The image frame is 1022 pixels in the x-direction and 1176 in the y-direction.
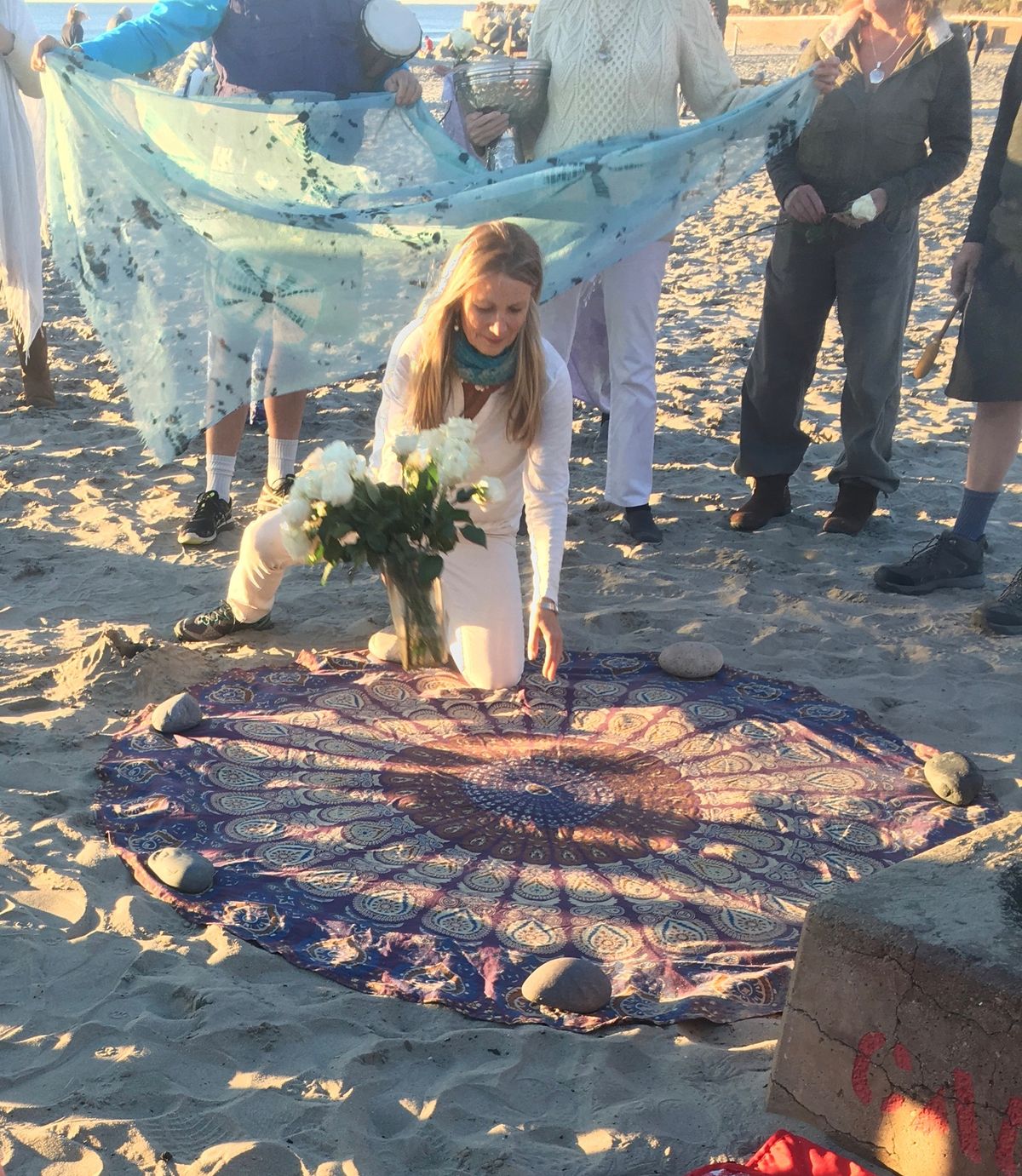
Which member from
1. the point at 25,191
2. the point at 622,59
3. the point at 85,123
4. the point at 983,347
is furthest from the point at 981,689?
the point at 25,191

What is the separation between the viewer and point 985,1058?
6.93ft

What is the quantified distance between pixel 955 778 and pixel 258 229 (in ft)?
9.88

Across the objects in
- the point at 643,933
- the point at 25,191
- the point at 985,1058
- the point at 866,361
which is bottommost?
the point at 643,933

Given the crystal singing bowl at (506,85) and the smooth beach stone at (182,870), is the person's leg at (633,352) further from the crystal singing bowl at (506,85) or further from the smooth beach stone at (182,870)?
the smooth beach stone at (182,870)

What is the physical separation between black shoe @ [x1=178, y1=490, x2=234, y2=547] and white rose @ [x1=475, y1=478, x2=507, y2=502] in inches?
80.2

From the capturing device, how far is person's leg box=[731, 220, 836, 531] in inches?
205

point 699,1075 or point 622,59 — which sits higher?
point 622,59

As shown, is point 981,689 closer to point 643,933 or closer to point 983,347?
point 983,347

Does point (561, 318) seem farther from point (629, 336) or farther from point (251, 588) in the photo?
point (251, 588)

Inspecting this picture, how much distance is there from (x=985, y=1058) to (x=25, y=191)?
5660mm

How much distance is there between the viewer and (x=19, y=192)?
613 cm

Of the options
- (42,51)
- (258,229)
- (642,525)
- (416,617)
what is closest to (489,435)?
(416,617)

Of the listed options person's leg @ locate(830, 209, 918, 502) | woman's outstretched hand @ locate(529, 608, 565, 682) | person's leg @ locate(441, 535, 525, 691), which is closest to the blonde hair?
person's leg @ locate(441, 535, 525, 691)

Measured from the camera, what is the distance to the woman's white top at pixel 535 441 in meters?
3.84
